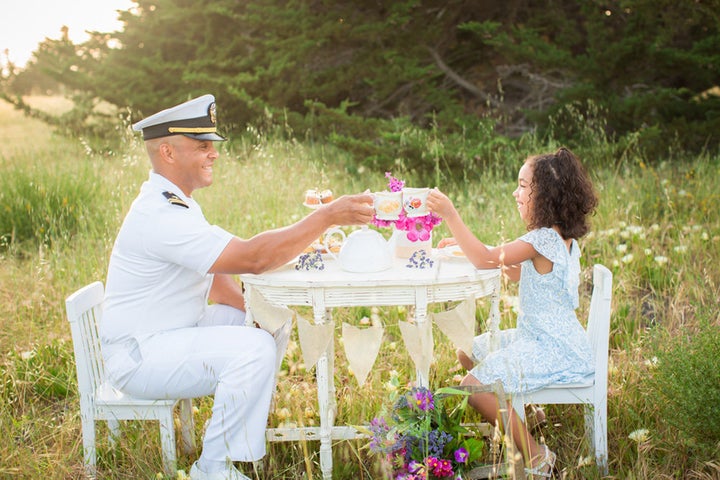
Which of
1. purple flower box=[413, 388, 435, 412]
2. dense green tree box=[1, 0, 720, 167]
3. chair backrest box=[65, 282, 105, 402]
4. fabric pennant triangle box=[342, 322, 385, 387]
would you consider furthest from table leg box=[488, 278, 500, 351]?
dense green tree box=[1, 0, 720, 167]

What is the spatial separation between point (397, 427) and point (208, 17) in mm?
8435

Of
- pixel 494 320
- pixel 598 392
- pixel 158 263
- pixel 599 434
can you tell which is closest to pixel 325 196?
pixel 158 263

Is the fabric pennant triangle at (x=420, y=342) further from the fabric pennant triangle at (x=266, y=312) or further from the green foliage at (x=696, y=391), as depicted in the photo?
the green foliage at (x=696, y=391)

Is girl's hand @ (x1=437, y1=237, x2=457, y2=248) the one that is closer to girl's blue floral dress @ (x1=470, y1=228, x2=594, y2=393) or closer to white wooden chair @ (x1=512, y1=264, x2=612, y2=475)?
girl's blue floral dress @ (x1=470, y1=228, x2=594, y2=393)

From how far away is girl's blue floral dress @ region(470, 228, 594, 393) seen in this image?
9.14 ft

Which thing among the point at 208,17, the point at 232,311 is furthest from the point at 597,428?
the point at 208,17

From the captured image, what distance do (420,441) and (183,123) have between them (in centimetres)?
161

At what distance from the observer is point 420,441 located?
8.30ft

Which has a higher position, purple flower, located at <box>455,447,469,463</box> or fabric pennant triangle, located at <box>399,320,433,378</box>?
fabric pennant triangle, located at <box>399,320,433,378</box>

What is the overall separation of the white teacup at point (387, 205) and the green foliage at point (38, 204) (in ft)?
12.1

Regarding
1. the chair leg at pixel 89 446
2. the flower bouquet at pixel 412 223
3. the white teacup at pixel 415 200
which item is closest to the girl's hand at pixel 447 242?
the flower bouquet at pixel 412 223

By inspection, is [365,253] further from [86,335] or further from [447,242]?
[86,335]

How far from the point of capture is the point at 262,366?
269 centimetres

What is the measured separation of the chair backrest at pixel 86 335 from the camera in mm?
2768
